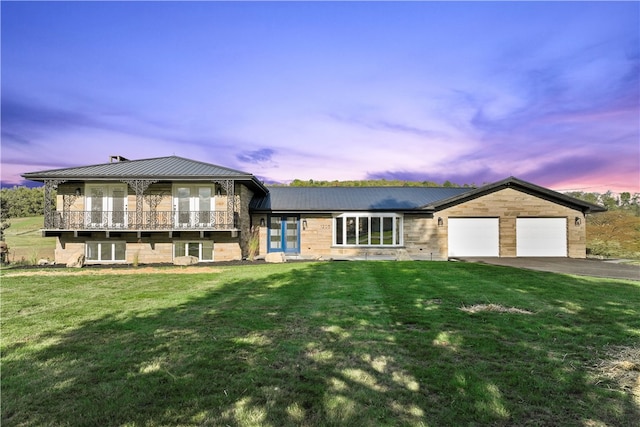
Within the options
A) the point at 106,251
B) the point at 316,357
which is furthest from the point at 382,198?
the point at 316,357

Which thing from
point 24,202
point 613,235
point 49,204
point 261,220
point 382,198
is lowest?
point 613,235

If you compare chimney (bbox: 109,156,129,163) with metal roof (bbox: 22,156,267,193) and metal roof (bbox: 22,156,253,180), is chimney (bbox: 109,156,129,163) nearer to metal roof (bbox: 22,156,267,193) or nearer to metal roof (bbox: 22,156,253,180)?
metal roof (bbox: 22,156,253,180)

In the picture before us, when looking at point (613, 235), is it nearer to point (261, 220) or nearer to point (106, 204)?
point (261, 220)

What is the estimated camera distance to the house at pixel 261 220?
1645 centimetres

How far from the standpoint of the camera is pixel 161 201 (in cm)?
1695

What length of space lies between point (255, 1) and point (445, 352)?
13.9 metres

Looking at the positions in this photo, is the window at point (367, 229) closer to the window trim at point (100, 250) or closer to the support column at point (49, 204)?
the window trim at point (100, 250)

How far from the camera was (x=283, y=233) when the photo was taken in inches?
746

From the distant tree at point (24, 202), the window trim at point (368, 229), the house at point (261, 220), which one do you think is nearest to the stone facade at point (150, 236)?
the house at point (261, 220)

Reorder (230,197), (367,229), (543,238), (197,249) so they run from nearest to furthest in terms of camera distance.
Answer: (230,197), (197,249), (543,238), (367,229)

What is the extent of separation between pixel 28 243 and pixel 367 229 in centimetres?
2788

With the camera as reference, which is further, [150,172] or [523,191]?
[523,191]

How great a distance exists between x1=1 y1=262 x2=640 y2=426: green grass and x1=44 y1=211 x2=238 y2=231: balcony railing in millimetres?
8482

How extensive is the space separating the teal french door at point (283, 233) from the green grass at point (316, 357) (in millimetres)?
10620
